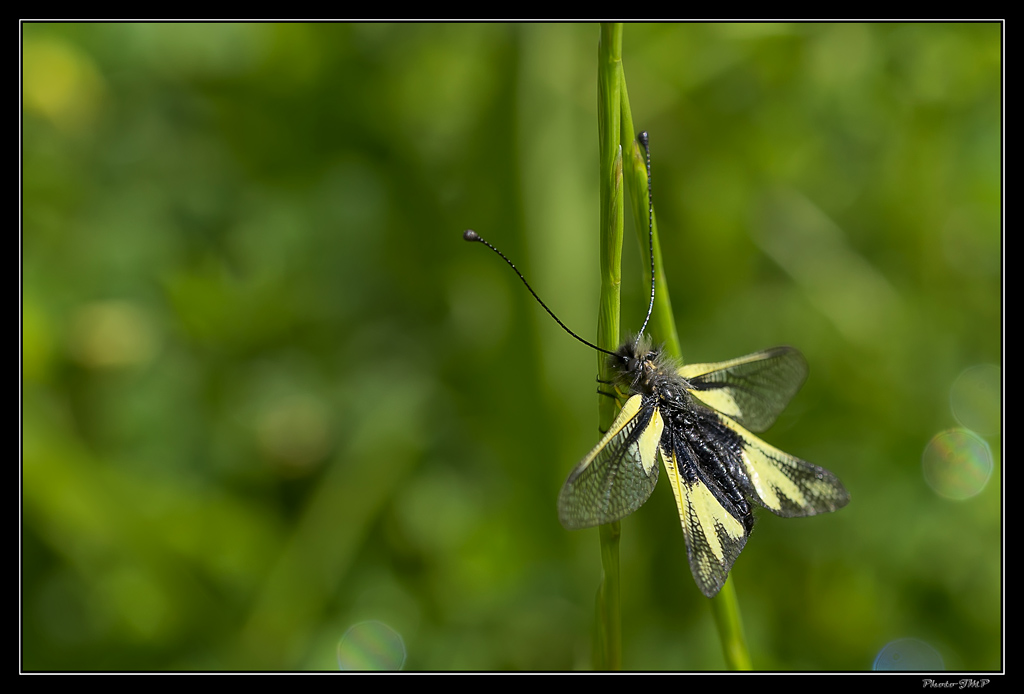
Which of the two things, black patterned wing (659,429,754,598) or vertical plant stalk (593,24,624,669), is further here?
black patterned wing (659,429,754,598)

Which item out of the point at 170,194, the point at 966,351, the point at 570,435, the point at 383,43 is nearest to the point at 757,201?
the point at 966,351

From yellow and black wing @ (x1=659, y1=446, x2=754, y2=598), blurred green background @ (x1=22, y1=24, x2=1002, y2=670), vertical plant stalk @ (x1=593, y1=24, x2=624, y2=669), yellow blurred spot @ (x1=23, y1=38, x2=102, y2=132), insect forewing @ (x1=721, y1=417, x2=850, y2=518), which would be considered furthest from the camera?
yellow blurred spot @ (x1=23, y1=38, x2=102, y2=132)

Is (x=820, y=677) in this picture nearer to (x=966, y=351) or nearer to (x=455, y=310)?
(x=966, y=351)

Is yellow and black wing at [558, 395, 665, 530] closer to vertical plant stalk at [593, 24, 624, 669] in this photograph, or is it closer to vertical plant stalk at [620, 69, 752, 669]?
vertical plant stalk at [593, 24, 624, 669]

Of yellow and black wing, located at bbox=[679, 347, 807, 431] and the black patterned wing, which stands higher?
yellow and black wing, located at bbox=[679, 347, 807, 431]

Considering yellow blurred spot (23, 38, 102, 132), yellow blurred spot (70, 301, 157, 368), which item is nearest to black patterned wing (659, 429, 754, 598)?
yellow blurred spot (70, 301, 157, 368)

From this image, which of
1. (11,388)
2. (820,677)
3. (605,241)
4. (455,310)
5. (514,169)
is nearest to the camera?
(605,241)

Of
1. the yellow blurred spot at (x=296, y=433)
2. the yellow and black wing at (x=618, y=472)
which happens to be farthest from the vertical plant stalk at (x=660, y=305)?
the yellow blurred spot at (x=296, y=433)
